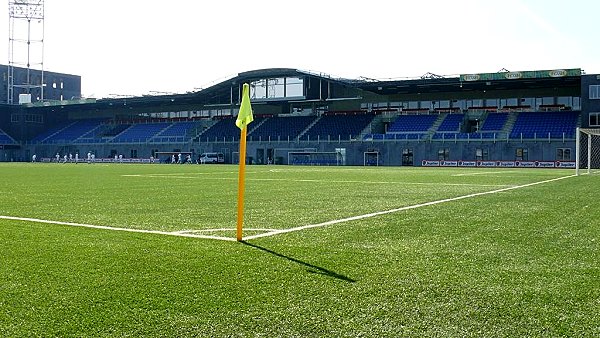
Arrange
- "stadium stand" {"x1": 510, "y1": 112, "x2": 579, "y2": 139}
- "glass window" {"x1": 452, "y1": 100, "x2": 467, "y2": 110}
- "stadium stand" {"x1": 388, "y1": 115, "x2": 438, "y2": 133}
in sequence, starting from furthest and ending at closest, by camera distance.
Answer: "glass window" {"x1": 452, "y1": 100, "x2": 467, "y2": 110} < "stadium stand" {"x1": 388, "y1": 115, "x2": 438, "y2": 133} < "stadium stand" {"x1": 510, "y1": 112, "x2": 579, "y2": 139}

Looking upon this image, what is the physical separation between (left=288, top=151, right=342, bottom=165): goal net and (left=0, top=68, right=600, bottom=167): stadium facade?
128 mm

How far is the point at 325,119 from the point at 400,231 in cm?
6690

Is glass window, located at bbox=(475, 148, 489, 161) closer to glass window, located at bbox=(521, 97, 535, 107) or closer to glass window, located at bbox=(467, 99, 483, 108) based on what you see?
glass window, located at bbox=(467, 99, 483, 108)

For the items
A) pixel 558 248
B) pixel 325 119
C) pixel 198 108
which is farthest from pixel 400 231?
pixel 198 108

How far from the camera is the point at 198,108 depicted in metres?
88.3

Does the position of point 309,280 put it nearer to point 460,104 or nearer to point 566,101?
point 566,101

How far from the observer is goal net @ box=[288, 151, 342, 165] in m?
68.8

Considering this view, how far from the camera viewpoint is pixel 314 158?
70.1 meters

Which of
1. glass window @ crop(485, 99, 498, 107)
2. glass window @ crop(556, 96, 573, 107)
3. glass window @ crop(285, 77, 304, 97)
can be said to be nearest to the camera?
glass window @ crop(556, 96, 573, 107)

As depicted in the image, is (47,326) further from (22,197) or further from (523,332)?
(22,197)

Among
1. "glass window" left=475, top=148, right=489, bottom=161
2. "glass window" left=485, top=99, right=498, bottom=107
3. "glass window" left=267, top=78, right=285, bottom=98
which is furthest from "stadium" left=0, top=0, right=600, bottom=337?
"glass window" left=267, top=78, right=285, bottom=98

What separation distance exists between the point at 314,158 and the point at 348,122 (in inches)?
251

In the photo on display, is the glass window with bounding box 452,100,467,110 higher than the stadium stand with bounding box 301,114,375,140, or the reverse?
the glass window with bounding box 452,100,467,110

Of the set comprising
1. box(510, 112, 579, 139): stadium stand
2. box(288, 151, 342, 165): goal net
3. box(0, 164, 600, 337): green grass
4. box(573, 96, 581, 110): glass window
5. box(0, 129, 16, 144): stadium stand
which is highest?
box(573, 96, 581, 110): glass window
